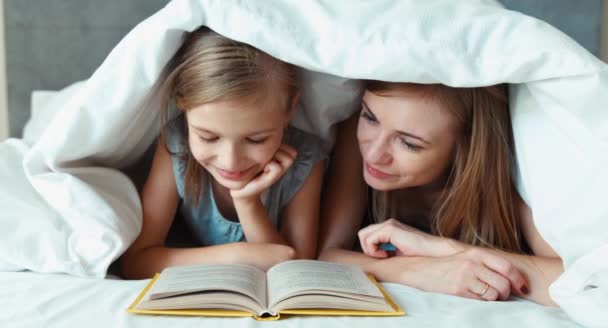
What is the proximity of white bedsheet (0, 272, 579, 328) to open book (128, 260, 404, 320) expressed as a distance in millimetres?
15

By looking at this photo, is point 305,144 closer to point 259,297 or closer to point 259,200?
point 259,200

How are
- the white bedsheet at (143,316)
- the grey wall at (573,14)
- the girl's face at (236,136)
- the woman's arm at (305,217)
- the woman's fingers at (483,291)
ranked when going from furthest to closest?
the grey wall at (573,14), the woman's arm at (305,217), the girl's face at (236,136), the woman's fingers at (483,291), the white bedsheet at (143,316)

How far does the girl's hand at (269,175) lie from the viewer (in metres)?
1.13

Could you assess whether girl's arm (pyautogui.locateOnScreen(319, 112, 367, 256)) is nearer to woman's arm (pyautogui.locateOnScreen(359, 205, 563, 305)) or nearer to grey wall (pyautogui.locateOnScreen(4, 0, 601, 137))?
woman's arm (pyautogui.locateOnScreen(359, 205, 563, 305))

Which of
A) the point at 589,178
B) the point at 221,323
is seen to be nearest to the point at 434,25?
the point at 589,178

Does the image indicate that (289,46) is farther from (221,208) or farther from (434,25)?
(221,208)

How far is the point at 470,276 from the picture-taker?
0.94 meters

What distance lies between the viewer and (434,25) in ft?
3.10

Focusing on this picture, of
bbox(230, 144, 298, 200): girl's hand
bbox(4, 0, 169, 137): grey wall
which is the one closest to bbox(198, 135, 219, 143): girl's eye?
bbox(230, 144, 298, 200): girl's hand

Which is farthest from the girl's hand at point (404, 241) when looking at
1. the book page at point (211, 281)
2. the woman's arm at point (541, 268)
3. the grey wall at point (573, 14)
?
the grey wall at point (573, 14)

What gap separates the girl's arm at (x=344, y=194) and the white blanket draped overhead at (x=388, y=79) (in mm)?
348

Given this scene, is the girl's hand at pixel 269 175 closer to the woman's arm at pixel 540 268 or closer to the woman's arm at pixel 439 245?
the woman's arm at pixel 439 245

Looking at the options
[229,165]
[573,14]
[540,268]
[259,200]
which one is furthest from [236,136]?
[573,14]

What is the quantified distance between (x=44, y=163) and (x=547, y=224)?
859 mm
